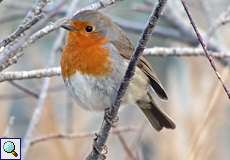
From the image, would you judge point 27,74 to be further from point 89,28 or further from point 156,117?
point 156,117

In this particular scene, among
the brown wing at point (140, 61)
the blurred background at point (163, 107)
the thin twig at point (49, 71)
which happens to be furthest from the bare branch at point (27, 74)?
the brown wing at point (140, 61)

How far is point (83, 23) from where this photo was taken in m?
2.79

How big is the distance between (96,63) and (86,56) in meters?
0.11

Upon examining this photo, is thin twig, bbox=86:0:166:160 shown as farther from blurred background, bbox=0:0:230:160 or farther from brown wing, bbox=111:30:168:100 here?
blurred background, bbox=0:0:230:160

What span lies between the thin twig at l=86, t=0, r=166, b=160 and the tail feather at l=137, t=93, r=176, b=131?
1049 mm

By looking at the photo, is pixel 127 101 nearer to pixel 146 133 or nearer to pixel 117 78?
pixel 117 78

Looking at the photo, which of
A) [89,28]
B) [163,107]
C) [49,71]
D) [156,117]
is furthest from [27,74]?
[163,107]

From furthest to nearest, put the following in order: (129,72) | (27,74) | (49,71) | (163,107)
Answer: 1. (163,107)
2. (49,71)
3. (27,74)
4. (129,72)

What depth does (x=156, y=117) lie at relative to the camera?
3.50 metres

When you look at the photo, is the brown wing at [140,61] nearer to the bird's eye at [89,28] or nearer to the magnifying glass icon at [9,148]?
the bird's eye at [89,28]

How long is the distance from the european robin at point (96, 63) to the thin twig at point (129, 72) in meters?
0.42

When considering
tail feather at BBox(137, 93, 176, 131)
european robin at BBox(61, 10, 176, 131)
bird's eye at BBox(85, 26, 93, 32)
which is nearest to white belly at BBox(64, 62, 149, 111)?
european robin at BBox(61, 10, 176, 131)

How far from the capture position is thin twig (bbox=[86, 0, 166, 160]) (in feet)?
5.50

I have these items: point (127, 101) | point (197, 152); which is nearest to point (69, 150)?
point (127, 101)
